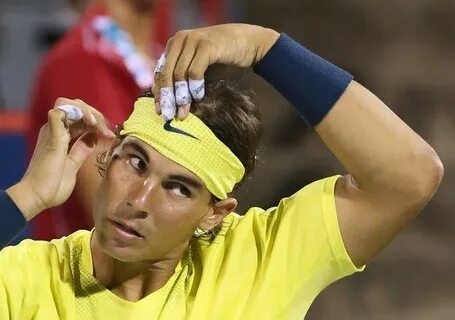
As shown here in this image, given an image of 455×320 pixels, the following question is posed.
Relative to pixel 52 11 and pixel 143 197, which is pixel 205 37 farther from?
pixel 52 11

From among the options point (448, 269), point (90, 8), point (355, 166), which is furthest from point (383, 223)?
point (448, 269)

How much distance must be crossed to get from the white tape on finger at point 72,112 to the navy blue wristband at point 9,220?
0.37ft

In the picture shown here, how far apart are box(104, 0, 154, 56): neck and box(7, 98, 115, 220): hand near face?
0.63m

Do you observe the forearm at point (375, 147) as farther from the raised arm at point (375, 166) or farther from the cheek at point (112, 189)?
the cheek at point (112, 189)

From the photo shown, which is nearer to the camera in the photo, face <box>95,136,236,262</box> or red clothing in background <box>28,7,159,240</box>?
face <box>95,136,236,262</box>

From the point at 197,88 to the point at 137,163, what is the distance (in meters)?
0.11

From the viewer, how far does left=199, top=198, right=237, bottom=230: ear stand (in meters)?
1.29

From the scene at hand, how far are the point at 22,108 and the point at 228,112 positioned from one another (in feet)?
3.03

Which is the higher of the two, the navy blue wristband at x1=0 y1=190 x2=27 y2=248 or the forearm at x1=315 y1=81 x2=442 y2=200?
the forearm at x1=315 y1=81 x2=442 y2=200

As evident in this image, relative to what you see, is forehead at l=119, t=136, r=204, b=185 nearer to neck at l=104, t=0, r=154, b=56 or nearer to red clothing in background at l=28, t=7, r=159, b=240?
red clothing in background at l=28, t=7, r=159, b=240

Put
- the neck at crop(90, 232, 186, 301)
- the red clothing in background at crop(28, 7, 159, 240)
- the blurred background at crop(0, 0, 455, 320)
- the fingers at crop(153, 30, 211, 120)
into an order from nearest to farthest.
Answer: the fingers at crop(153, 30, 211, 120) < the neck at crop(90, 232, 186, 301) < the red clothing in background at crop(28, 7, 159, 240) < the blurred background at crop(0, 0, 455, 320)

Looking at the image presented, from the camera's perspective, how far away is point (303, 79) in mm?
1247

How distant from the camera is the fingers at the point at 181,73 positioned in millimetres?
1179

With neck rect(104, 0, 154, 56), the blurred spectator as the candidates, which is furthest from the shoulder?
neck rect(104, 0, 154, 56)
